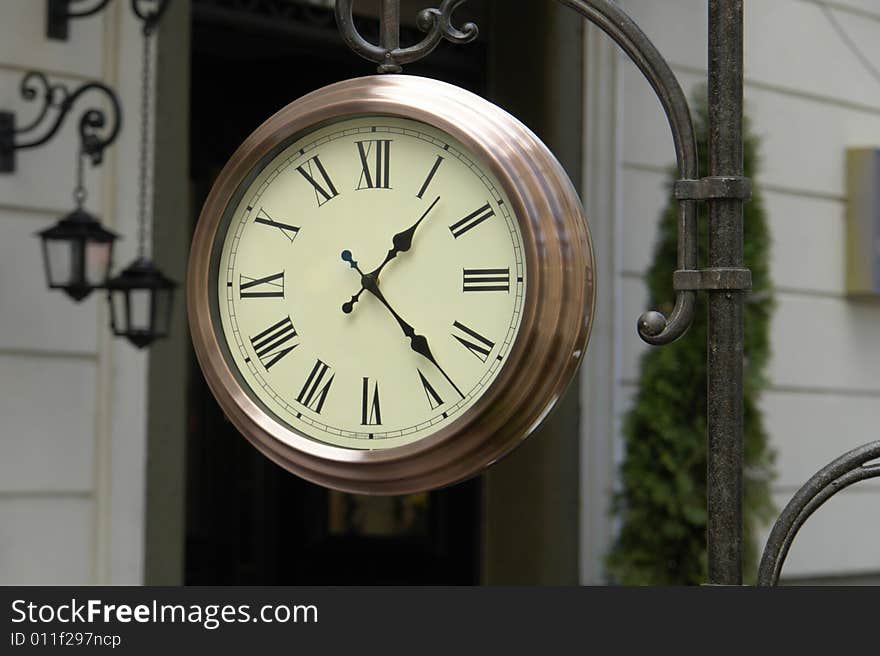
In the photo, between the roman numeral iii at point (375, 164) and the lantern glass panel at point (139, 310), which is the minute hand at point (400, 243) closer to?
the roman numeral iii at point (375, 164)

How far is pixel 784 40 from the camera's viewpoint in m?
6.46

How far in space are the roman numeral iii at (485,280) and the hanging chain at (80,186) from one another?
8.66ft

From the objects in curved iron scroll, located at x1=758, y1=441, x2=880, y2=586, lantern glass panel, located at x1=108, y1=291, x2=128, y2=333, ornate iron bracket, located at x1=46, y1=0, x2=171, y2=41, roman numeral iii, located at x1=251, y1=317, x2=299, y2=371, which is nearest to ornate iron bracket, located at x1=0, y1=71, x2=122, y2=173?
ornate iron bracket, located at x1=46, y1=0, x2=171, y2=41

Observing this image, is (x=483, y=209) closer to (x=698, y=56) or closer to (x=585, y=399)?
(x=585, y=399)

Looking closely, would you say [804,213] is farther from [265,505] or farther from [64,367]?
[64,367]

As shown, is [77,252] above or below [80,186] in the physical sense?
below

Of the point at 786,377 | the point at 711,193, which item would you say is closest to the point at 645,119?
the point at 786,377

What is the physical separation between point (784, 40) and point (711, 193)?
4.90 meters

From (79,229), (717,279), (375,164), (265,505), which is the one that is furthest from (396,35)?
(265,505)

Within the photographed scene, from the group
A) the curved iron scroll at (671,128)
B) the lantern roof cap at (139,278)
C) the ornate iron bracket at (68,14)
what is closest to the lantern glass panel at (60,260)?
the lantern roof cap at (139,278)

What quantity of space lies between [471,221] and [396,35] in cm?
33

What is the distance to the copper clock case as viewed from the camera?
5.76 ft

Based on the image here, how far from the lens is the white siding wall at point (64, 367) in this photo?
440cm

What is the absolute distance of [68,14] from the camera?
444cm
